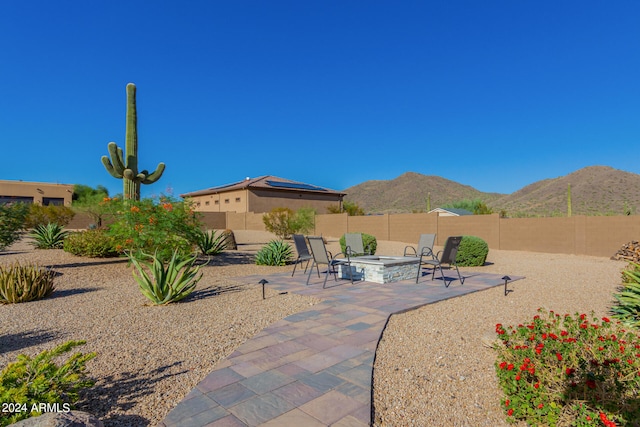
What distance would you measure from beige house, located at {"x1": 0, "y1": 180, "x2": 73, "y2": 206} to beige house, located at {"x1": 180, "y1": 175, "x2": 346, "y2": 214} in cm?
1543

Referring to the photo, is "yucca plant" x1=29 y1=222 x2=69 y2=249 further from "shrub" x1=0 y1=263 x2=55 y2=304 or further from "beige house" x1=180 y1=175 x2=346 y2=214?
"beige house" x1=180 y1=175 x2=346 y2=214

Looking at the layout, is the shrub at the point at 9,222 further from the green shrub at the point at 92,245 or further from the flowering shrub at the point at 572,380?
the flowering shrub at the point at 572,380

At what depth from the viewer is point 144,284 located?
5762 millimetres

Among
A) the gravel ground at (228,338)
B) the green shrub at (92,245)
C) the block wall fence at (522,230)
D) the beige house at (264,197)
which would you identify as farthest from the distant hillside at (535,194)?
the green shrub at (92,245)

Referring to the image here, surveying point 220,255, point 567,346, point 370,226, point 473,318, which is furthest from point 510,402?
point 370,226

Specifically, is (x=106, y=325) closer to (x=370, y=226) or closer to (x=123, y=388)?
(x=123, y=388)

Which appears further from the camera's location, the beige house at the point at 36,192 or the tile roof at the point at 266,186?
the beige house at the point at 36,192

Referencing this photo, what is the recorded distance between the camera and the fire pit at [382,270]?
723 cm

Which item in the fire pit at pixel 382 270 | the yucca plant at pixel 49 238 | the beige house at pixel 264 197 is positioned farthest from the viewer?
the beige house at pixel 264 197

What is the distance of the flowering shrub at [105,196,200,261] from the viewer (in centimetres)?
882

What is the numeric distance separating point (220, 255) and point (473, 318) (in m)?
9.30

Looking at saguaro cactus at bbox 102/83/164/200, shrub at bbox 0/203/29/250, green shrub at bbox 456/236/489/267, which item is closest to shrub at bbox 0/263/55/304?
shrub at bbox 0/203/29/250

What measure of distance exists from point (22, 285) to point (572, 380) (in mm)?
7456

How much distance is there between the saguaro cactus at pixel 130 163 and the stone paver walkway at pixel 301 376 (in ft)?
27.6
